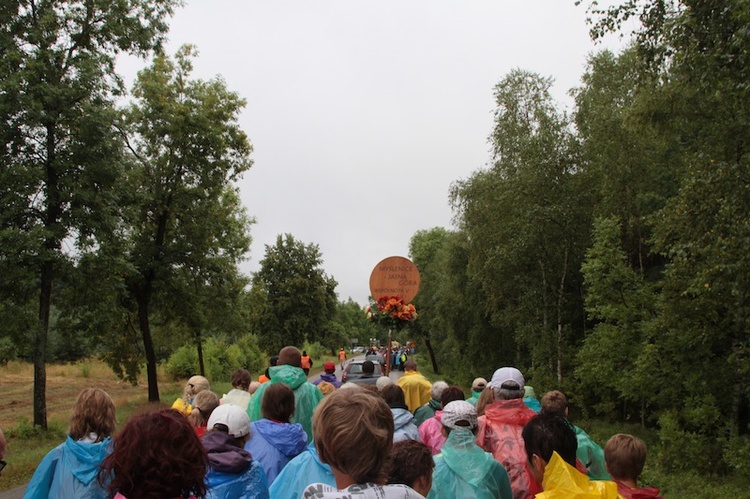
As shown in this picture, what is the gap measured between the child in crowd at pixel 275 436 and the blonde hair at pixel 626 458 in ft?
7.32

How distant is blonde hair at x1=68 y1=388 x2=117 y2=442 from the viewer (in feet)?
13.2

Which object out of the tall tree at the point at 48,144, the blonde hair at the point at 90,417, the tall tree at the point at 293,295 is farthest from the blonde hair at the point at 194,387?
the tall tree at the point at 293,295

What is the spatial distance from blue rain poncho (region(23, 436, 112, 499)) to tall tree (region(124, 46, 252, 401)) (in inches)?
835

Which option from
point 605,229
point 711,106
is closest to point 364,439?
point 711,106

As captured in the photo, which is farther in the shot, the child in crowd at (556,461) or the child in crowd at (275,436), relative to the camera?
the child in crowd at (275,436)

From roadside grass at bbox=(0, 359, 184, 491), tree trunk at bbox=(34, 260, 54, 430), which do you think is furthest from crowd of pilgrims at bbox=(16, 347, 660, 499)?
tree trunk at bbox=(34, 260, 54, 430)

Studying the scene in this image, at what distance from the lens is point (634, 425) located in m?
20.7

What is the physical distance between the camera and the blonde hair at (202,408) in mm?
5188

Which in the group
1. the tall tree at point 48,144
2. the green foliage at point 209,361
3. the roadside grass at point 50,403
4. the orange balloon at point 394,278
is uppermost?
the tall tree at point 48,144

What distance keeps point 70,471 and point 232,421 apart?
1.06 meters

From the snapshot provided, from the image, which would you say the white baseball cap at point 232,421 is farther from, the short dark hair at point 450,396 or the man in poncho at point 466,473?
the short dark hair at point 450,396

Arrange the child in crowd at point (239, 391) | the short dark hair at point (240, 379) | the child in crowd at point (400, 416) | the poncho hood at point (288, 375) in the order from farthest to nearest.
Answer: the short dark hair at point (240, 379), the child in crowd at point (239, 391), the poncho hood at point (288, 375), the child in crowd at point (400, 416)

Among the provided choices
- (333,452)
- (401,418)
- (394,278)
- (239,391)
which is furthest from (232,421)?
(394,278)

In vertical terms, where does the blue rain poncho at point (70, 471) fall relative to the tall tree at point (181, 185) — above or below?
below
